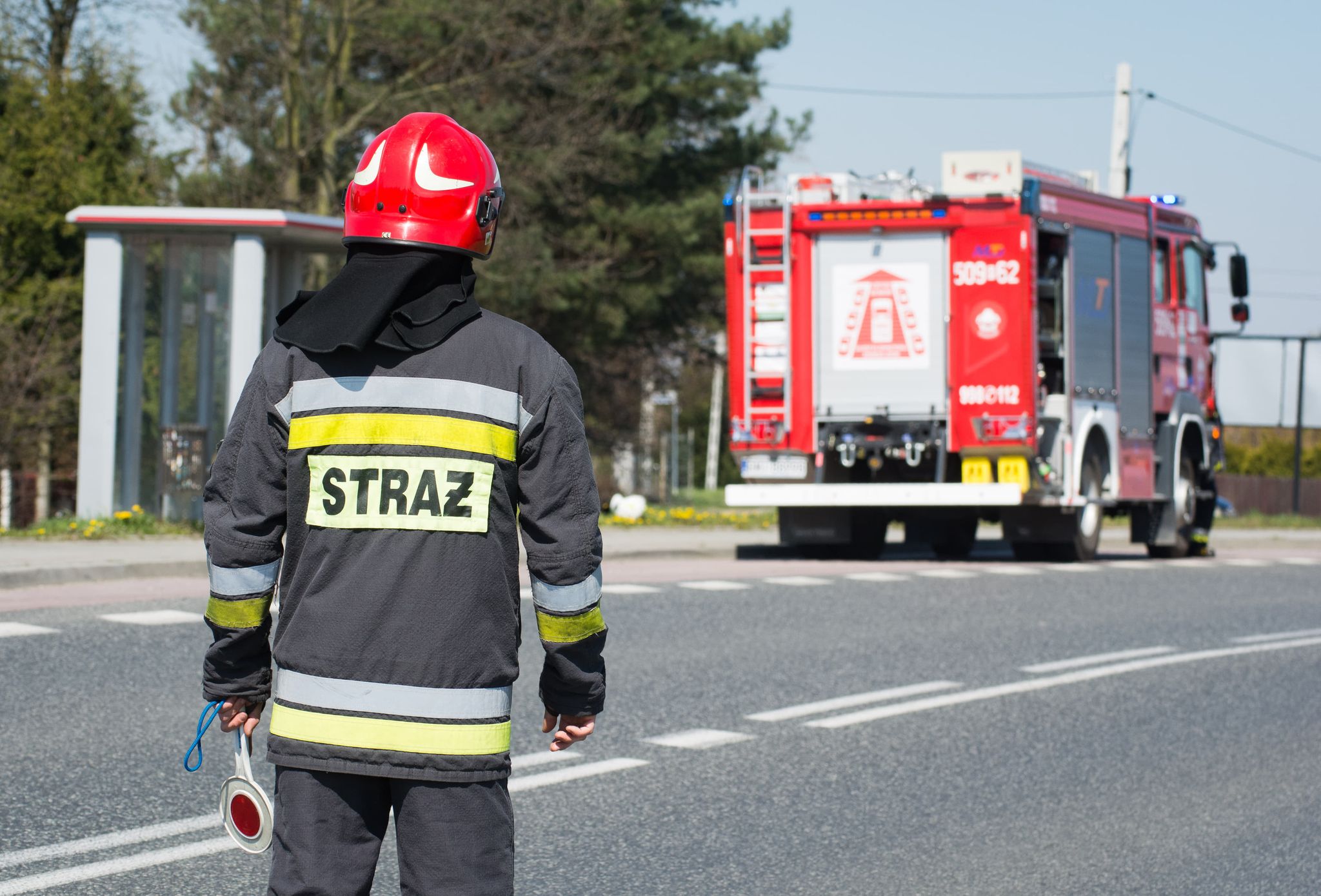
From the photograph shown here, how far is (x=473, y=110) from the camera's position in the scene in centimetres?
2694

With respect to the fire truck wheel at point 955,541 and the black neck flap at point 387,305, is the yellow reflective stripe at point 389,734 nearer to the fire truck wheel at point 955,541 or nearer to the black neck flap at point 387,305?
the black neck flap at point 387,305

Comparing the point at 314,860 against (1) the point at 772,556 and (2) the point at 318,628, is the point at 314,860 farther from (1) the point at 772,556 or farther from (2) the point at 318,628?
(1) the point at 772,556

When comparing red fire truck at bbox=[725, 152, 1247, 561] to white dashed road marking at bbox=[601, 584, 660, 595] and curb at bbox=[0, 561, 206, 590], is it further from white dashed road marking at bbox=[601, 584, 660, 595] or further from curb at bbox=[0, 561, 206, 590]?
curb at bbox=[0, 561, 206, 590]

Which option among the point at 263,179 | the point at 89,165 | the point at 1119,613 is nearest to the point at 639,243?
the point at 263,179

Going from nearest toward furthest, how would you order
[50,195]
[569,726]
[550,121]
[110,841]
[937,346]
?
[569,726] → [110,841] → [937,346] → [50,195] → [550,121]

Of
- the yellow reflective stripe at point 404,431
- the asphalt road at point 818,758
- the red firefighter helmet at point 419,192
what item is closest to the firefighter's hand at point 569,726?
the yellow reflective stripe at point 404,431

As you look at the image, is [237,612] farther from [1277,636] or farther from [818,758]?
[1277,636]

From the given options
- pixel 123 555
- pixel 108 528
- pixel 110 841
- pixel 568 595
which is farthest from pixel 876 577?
pixel 568 595

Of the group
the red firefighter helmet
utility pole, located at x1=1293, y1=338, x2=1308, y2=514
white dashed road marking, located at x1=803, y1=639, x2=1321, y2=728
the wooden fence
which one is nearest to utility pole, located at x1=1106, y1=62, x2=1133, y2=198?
utility pole, located at x1=1293, y1=338, x2=1308, y2=514

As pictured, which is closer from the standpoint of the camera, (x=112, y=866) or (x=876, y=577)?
(x=112, y=866)

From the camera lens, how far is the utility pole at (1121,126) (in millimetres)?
31062

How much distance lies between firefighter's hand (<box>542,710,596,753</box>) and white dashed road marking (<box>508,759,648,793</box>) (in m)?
3.20

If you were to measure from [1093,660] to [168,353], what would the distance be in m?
10.7

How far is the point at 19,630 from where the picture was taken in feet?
31.3
